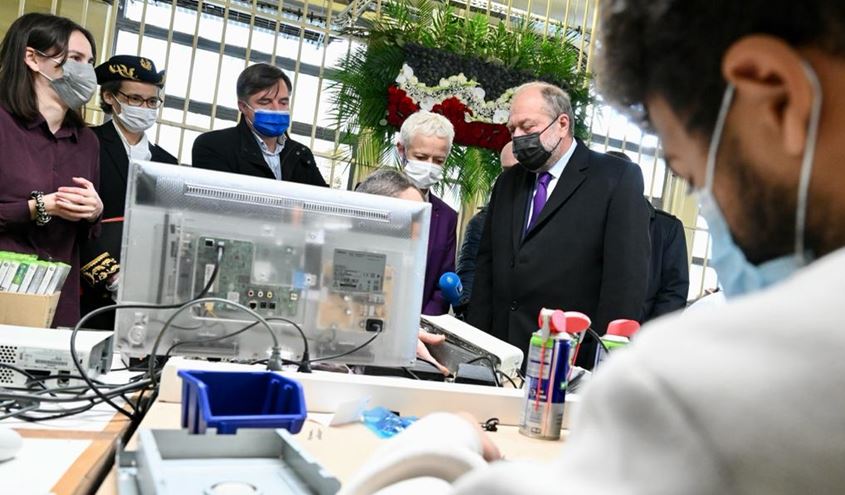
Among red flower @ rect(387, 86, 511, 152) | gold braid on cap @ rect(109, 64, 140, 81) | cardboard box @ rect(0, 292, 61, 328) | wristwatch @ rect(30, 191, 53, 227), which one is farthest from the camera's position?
red flower @ rect(387, 86, 511, 152)

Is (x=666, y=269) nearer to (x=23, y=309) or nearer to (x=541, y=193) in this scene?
(x=541, y=193)

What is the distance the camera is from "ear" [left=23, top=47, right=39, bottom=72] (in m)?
2.10

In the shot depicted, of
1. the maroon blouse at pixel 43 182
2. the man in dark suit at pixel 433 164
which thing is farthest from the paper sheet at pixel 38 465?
the man in dark suit at pixel 433 164

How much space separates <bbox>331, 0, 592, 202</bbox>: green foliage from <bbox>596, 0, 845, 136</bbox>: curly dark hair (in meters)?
3.02

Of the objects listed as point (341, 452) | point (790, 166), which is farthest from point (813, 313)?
point (341, 452)

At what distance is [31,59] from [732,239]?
221 centimetres

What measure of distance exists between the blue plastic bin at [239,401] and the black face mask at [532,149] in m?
1.57

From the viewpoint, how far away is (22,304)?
154cm

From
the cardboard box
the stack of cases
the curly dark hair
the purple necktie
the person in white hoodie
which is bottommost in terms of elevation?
the cardboard box

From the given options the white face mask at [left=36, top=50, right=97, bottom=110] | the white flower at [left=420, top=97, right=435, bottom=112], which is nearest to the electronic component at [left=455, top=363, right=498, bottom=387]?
the white face mask at [left=36, top=50, right=97, bottom=110]

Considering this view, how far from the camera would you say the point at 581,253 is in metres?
2.31

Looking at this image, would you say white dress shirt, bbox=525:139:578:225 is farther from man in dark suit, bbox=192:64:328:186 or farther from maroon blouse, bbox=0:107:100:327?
maroon blouse, bbox=0:107:100:327

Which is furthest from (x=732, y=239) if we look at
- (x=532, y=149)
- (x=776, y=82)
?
(x=532, y=149)

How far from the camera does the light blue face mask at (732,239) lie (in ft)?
1.19
